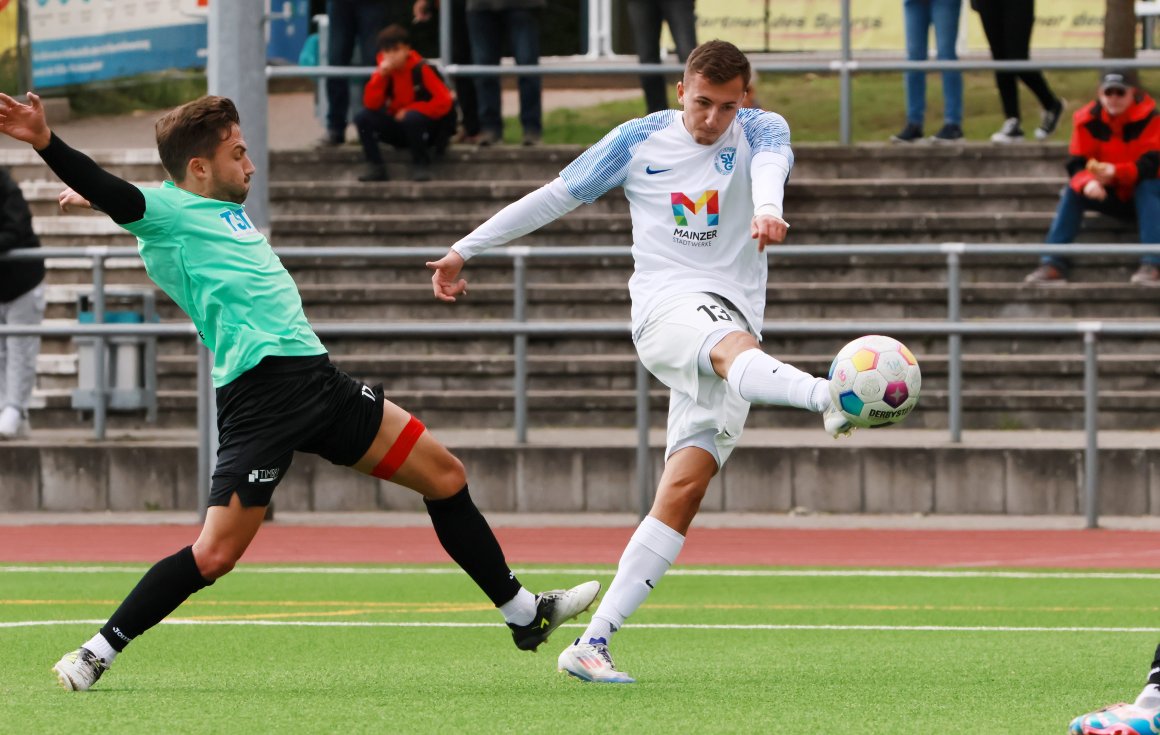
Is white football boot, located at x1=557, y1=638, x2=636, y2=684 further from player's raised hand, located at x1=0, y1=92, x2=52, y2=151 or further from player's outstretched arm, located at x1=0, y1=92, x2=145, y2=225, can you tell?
player's raised hand, located at x1=0, y1=92, x2=52, y2=151

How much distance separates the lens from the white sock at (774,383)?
6.20 metres

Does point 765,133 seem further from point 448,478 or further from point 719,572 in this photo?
point 719,572

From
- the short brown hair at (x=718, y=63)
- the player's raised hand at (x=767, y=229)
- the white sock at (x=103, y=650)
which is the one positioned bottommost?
the white sock at (x=103, y=650)

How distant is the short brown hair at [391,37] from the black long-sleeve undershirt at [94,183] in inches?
438

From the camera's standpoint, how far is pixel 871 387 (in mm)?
6004

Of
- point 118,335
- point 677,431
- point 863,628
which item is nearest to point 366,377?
point 118,335

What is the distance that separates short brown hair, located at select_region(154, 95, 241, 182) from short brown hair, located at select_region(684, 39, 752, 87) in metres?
1.42

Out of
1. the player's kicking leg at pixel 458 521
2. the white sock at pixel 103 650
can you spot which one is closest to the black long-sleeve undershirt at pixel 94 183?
the player's kicking leg at pixel 458 521

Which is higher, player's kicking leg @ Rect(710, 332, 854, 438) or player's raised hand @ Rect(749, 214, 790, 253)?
player's raised hand @ Rect(749, 214, 790, 253)

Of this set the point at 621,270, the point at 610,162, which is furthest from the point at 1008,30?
the point at 610,162

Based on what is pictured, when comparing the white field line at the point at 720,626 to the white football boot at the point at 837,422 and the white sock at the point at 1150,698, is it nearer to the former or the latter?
the white football boot at the point at 837,422

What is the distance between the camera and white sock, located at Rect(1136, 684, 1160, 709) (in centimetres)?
511

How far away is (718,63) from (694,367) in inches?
36.7

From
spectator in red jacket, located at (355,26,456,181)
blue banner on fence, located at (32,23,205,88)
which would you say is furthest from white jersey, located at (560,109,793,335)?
blue banner on fence, located at (32,23,205,88)
